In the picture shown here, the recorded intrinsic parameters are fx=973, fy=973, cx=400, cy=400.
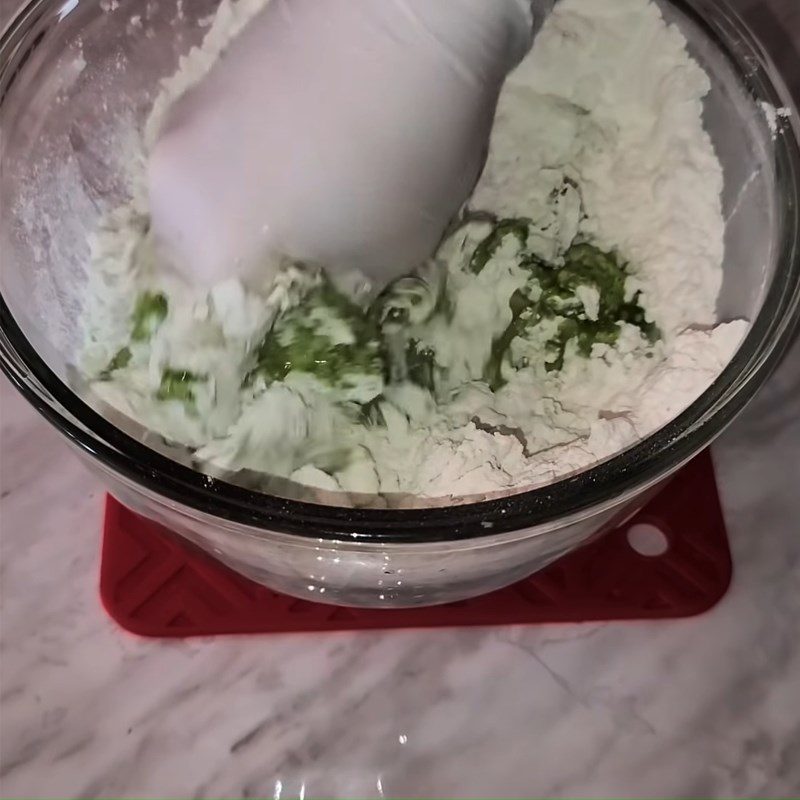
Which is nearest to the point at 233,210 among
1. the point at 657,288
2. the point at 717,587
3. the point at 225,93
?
the point at 225,93

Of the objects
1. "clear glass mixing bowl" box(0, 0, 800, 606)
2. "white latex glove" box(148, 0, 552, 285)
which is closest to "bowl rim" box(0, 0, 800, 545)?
"clear glass mixing bowl" box(0, 0, 800, 606)

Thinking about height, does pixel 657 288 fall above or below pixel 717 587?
above

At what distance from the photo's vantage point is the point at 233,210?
46 centimetres

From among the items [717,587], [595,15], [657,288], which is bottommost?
[717,587]

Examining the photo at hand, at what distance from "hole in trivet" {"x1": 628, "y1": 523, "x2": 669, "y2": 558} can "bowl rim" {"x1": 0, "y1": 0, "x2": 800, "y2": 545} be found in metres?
0.18

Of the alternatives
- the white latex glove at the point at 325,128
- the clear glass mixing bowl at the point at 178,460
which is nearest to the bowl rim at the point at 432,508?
the clear glass mixing bowl at the point at 178,460

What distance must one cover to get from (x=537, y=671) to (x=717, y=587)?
12 centimetres

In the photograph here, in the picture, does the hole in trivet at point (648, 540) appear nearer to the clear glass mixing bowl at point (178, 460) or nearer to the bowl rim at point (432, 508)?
the clear glass mixing bowl at point (178, 460)

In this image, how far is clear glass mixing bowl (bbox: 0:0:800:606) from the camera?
0.38m

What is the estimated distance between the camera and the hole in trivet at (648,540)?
0.57m

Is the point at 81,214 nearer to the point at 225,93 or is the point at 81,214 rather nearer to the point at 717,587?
the point at 225,93

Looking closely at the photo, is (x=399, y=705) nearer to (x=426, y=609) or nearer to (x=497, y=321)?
(x=426, y=609)

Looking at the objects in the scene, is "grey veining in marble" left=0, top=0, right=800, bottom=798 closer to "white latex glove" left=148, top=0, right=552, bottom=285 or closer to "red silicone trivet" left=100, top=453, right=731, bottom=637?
"red silicone trivet" left=100, top=453, right=731, bottom=637

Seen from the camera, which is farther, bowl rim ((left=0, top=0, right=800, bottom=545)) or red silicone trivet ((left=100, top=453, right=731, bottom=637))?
red silicone trivet ((left=100, top=453, right=731, bottom=637))
